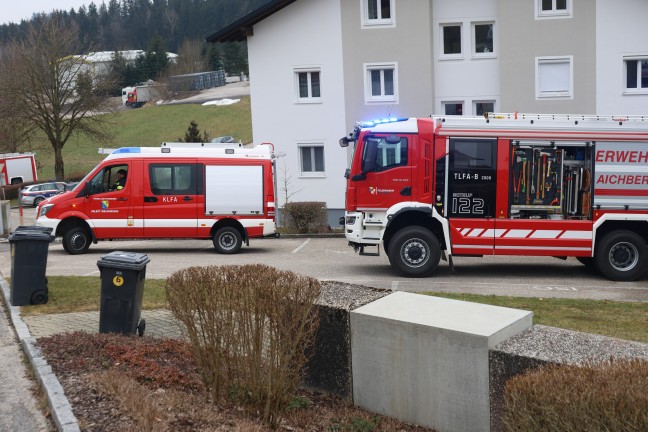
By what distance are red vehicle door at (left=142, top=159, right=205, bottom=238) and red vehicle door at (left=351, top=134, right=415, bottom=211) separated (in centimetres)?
549

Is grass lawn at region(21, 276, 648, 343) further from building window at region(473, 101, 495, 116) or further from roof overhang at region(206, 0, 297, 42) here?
building window at region(473, 101, 495, 116)

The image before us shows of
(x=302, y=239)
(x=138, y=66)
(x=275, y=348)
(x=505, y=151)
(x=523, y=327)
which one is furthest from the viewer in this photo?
(x=138, y=66)

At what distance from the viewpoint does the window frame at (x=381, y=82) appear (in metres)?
Result: 31.5

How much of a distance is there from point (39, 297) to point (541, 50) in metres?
23.0

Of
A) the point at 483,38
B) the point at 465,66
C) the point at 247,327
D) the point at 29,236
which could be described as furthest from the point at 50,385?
the point at 483,38

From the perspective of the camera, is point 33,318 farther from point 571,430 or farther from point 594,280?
point 594,280

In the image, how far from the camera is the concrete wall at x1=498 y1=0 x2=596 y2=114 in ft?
98.4

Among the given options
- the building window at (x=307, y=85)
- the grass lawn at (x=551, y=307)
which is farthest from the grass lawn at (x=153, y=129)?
the grass lawn at (x=551, y=307)

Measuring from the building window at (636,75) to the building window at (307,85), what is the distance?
1119cm

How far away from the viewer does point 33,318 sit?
432 inches

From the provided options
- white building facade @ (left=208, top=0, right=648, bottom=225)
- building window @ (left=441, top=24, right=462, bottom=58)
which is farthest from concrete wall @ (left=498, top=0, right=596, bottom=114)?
building window @ (left=441, top=24, right=462, bottom=58)

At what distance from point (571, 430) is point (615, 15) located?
2802 cm

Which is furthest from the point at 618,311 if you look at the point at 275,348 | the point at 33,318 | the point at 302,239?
the point at 302,239

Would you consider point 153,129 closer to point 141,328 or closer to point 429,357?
point 141,328
